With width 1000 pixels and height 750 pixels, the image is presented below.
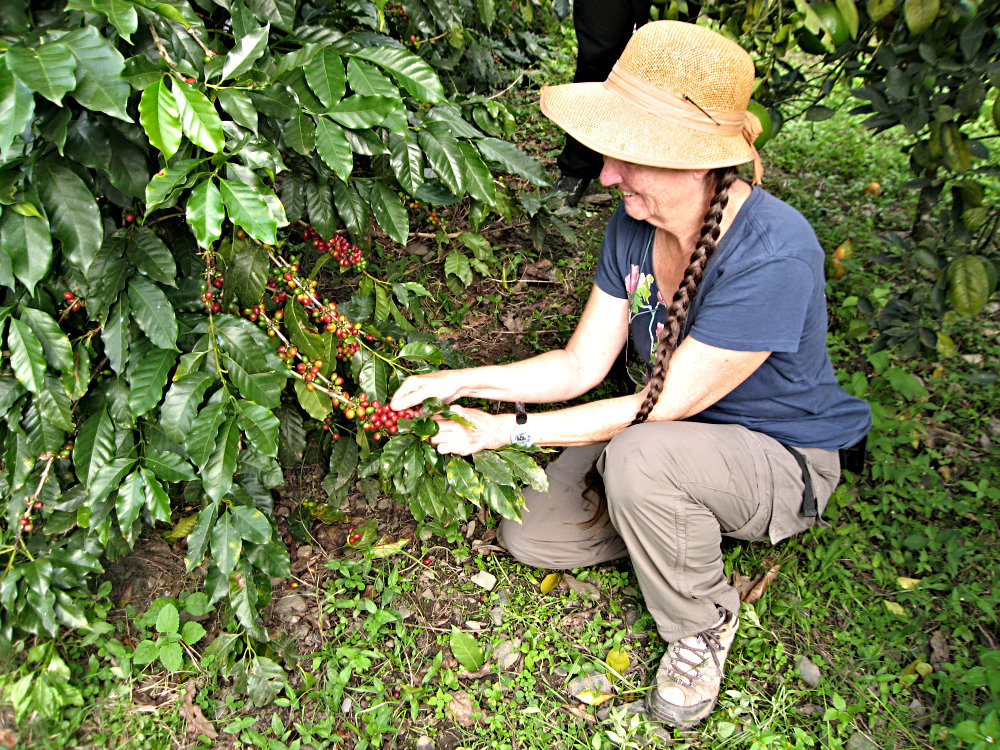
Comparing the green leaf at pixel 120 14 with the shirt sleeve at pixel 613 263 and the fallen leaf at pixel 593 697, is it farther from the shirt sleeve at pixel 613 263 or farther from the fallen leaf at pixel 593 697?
the fallen leaf at pixel 593 697

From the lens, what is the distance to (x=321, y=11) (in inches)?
72.1

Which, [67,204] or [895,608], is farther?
[895,608]

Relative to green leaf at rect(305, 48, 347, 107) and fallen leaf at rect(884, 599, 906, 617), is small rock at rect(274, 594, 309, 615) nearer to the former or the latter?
green leaf at rect(305, 48, 347, 107)

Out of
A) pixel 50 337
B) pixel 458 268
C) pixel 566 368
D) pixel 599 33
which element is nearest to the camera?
pixel 50 337

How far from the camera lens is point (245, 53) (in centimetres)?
136

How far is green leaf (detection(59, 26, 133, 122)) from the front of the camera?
1.19 m

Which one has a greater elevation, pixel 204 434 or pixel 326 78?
pixel 326 78

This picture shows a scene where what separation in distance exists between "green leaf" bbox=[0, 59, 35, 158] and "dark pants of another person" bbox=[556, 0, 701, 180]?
2.40m

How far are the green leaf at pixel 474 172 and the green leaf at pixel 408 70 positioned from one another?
0.18 metres

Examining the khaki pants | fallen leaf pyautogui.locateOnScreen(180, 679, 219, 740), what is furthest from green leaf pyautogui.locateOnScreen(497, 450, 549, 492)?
fallen leaf pyautogui.locateOnScreen(180, 679, 219, 740)

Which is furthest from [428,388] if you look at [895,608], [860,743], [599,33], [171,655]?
[599,33]

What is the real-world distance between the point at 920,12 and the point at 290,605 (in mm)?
2431

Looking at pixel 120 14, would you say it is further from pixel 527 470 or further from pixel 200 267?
pixel 527 470

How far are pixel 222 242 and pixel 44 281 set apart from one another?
0.39 meters
